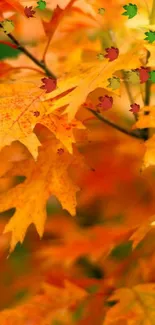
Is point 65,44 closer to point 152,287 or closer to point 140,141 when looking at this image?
point 140,141

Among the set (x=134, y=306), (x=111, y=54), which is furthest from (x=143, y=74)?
(x=134, y=306)

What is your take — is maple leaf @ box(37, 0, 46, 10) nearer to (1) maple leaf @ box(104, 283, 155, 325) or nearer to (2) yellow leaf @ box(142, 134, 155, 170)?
(2) yellow leaf @ box(142, 134, 155, 170)

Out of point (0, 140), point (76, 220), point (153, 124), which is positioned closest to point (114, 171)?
point (76, 220)

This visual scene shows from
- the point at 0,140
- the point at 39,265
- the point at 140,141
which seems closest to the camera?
the point at 0,140

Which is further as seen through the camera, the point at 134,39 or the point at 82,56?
the point at 82,56

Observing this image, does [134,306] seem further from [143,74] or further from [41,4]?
[41,4]

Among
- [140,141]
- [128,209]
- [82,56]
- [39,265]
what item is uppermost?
[82,56]

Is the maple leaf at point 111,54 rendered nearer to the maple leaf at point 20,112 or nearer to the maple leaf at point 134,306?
the maple leaf at point 20,112

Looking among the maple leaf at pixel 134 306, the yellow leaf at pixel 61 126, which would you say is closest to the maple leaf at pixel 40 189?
the yellow leaf at pixel 61 126

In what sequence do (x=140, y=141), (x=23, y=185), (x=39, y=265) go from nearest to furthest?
(x=23, y=185), (x=140, y=141), (x=39, y=265)
